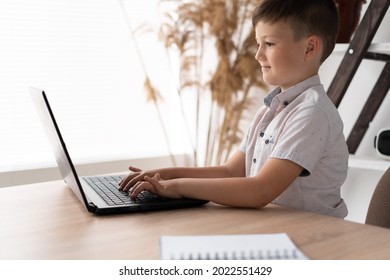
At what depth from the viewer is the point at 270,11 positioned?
4.03ft

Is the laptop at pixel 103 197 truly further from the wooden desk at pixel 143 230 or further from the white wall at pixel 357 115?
the white wall at pixel 357 115

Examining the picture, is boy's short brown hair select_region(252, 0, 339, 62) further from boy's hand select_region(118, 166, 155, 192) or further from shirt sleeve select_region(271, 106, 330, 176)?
boy's hand select_region(118, 166, 155, 192)

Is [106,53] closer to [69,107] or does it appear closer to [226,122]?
[69,107]

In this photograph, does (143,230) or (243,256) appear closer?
(243,256)

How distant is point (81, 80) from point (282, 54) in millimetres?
1717

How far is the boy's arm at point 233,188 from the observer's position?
103cm

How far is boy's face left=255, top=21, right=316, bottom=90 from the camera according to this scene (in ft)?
4.05

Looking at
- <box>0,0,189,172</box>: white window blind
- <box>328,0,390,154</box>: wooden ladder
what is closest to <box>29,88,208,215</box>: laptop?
<box>328,0,390,154</box>: wooden ladder

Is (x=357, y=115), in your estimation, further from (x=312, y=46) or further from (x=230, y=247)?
(x=230, y=247)

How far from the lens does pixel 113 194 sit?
1088 millimetres

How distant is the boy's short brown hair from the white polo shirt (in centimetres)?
12

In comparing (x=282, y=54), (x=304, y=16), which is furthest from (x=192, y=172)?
(x=304, y=16)

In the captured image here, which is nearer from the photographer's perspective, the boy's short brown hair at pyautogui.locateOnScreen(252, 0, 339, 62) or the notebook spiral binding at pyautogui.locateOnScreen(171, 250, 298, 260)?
the notebook spiral binding at pyautogui.locateOnScreen(171, 250, 298, 260)
